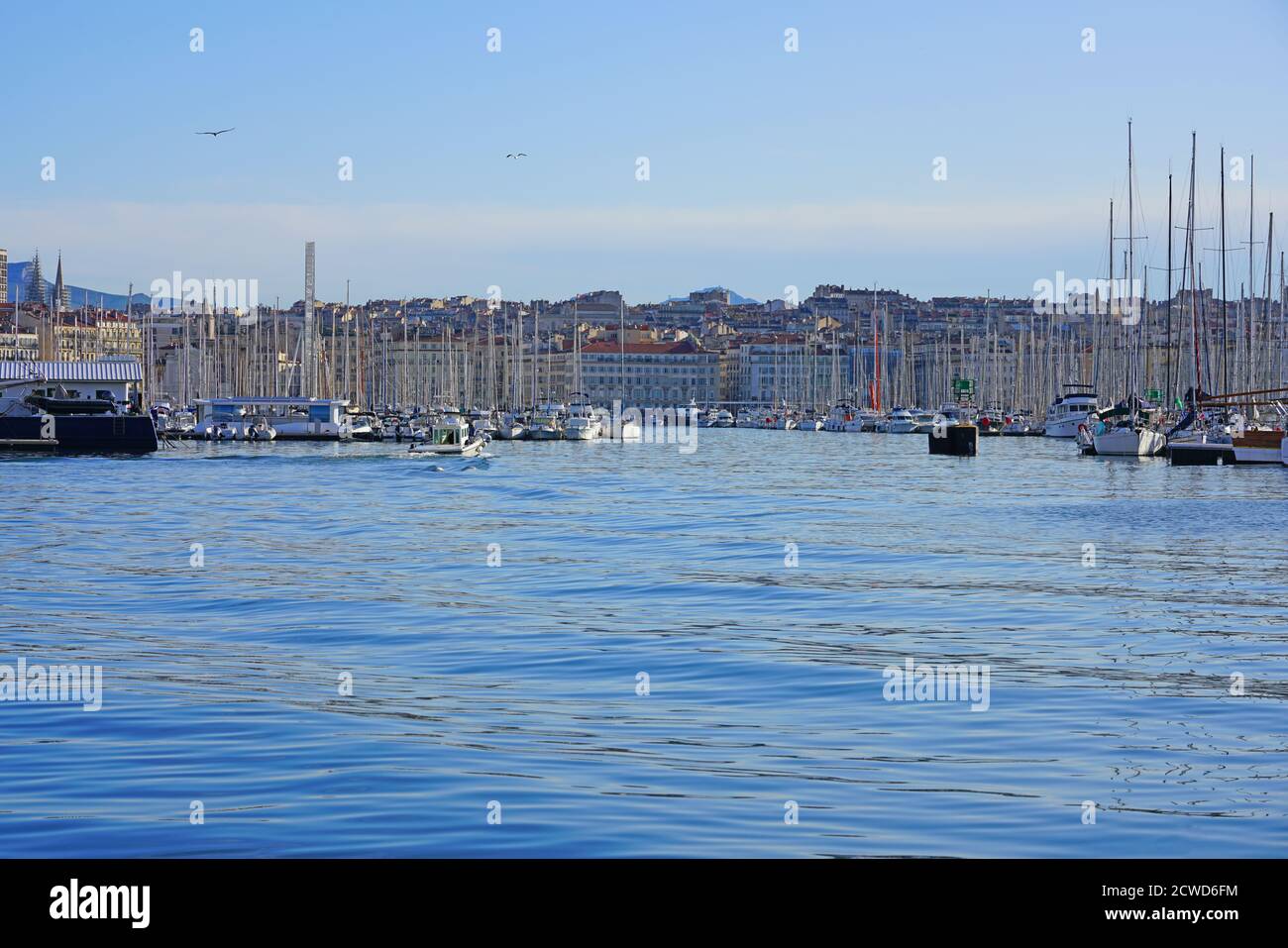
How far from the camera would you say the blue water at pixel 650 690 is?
7.92 metres

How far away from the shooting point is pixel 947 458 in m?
67.4

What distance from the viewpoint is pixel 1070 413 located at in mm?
87812

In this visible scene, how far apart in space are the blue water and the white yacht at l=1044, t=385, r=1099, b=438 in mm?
56976

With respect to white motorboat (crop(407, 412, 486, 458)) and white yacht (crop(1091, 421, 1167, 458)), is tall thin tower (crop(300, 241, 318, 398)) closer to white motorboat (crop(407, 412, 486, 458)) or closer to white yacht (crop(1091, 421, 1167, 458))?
white motorboat (crop(407, 412, 486, 458))

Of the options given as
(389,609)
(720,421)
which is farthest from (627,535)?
(720,421)

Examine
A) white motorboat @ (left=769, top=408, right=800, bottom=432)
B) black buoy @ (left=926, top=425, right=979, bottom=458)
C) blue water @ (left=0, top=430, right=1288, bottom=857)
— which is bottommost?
blue water @ (left=0, top=430, right=1288, bottom=857)

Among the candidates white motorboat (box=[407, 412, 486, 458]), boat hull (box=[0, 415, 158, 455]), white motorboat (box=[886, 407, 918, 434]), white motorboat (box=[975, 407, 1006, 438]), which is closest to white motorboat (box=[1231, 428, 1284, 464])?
white motorboat (box=[407, 412, 486, 458])

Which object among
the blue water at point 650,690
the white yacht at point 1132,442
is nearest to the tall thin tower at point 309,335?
the white yacht at point 1132,442

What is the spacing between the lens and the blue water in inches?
312

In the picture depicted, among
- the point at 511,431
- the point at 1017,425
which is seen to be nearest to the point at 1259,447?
the point at 511,431

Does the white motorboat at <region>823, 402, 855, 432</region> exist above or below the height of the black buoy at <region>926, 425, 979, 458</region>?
above

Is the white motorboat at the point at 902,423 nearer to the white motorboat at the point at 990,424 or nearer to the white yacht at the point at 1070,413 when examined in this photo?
the white motorboat at the point at 990,424
